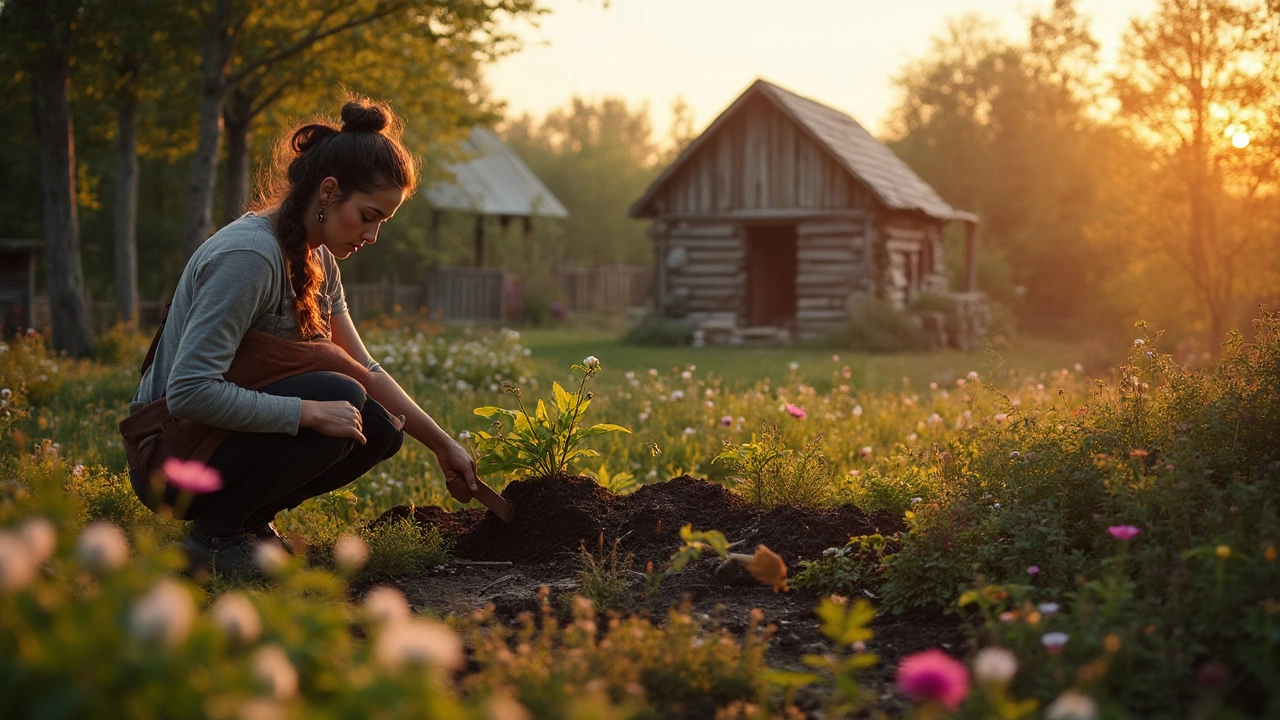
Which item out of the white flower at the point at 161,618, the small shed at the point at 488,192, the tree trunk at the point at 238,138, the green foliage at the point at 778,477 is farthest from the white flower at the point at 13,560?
the small shed at the point at 488,192

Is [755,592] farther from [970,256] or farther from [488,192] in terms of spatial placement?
[488,192]

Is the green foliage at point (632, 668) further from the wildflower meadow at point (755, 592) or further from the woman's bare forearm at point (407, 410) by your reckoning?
the woman's bare forearm at point (407, 410)

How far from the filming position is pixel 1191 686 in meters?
2.36

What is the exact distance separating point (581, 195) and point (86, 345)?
40044 mm

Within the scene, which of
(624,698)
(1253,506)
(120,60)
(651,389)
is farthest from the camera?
(120,60)

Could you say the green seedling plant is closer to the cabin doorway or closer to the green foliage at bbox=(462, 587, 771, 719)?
the green foliage at bbox=(462, 587, 771, 719)

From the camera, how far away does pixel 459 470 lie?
13.1ft

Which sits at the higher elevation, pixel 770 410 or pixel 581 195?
pixel 581 195

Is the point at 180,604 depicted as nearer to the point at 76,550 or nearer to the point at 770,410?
the point at 76,550

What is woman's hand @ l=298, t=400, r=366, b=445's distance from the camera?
350cm

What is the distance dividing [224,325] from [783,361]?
12349mm

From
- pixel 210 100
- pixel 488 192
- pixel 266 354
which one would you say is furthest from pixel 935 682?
pixel 488 192

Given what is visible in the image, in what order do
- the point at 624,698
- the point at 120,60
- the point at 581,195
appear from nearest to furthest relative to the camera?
the point at 624,698 < the point at 120,60 < the point at 581,195

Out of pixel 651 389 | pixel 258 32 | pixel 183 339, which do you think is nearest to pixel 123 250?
pixel 258 32
